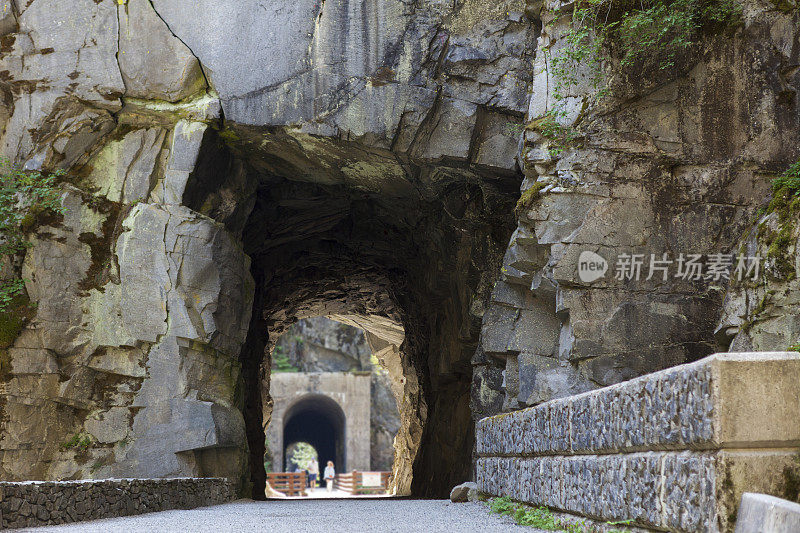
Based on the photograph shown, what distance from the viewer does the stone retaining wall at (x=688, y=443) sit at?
→ 3236mm

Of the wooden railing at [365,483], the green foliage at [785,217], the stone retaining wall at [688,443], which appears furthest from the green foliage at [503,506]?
the wooden railing at [365,483]

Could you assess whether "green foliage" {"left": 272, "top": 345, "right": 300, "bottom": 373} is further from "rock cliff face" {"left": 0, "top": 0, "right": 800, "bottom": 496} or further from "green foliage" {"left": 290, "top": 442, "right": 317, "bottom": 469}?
"rock cliff face" {"left": 0, "top": 0, "right": 800, "bottom": 496}

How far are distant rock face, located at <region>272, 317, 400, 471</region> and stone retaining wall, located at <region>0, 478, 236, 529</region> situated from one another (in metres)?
26.8

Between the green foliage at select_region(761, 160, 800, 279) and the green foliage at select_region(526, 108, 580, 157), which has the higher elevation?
the green foliage at select_region(526, 108, 580, 157)

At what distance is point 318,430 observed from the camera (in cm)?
3834

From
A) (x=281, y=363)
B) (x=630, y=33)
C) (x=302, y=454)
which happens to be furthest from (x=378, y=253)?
(x=302, y=454)

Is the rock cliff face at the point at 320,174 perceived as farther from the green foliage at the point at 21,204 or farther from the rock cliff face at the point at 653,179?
the green foliage at the point at 21,204

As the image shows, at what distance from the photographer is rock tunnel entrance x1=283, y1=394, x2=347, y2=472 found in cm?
3453

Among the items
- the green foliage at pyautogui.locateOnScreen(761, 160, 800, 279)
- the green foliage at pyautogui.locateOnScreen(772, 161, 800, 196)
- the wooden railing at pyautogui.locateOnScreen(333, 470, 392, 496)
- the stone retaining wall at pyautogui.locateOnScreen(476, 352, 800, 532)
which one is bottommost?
the wooden railing at pyautogui.locateOnScreen(333, 470, 392, 496)


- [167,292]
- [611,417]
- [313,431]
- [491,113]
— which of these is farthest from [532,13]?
[313,431]

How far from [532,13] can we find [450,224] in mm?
3974

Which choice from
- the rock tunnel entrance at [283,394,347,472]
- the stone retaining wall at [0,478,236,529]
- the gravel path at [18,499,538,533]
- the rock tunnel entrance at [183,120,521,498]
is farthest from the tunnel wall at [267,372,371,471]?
the gravel path at [18,499,538,533]

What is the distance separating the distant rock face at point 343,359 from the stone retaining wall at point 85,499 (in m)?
26.8

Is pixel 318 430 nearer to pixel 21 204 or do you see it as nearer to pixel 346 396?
pixel 346 396
